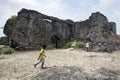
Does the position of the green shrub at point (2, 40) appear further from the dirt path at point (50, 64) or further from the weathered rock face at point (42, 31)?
the dirt path at point (50, 64)

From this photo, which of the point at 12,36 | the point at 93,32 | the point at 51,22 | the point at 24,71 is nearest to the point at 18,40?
the point at 12,36

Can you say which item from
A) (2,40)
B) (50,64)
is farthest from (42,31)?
(50,64)

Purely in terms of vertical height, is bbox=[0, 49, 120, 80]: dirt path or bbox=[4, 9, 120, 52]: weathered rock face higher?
bbox=[4, 9, 120, 52]: weathered rock face

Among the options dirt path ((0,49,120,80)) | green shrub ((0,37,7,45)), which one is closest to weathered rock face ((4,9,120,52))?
green shrub ((0,37,7,45))

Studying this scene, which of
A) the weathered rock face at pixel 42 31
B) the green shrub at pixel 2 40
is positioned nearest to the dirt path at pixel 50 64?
the weathered rock face at pixel 42 31

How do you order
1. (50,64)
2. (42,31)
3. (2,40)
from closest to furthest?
(50,64) → (42,31) → (2,40)

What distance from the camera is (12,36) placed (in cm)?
3191

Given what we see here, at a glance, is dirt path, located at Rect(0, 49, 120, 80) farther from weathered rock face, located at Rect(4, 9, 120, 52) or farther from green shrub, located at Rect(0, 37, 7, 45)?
green shrub, located at Rect(0, 37, 7, 45)

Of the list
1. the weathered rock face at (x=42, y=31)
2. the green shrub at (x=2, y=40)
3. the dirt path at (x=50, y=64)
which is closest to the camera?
the dirt path at (x=50, y=64)

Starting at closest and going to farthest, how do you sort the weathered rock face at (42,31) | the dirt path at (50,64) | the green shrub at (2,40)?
1. the dirt path at (50,64)
2. the weathered rock face at (42,31)
3. the green shrub at (2,40)

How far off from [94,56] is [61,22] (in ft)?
42.9

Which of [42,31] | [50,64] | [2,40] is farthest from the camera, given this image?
[2,40]

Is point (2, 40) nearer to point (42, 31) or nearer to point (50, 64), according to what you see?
point (42, 31)

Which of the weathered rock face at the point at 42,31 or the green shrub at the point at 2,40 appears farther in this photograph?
the green shrub at the point at 2,40
